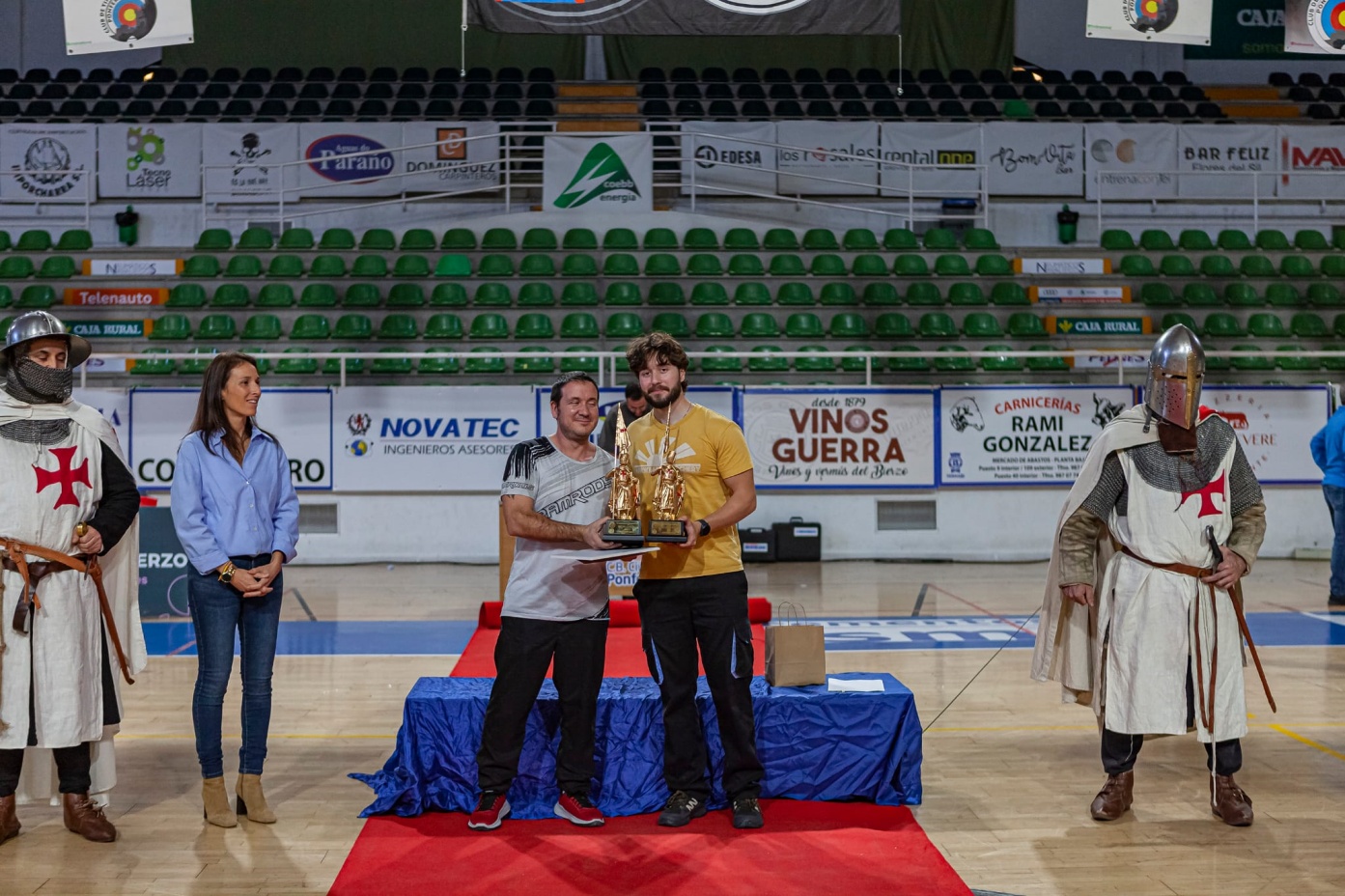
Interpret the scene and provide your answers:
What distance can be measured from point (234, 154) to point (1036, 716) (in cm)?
1440

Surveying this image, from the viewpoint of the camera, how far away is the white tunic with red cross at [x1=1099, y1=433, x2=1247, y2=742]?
173 inches

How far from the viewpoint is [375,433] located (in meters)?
11.5

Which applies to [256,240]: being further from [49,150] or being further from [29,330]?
[29,330]

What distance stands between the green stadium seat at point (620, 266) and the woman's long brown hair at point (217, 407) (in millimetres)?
10120

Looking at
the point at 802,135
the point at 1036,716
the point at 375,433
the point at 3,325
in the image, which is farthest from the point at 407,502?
the point at 802,135

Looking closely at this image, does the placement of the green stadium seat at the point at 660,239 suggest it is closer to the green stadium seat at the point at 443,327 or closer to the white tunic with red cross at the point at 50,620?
the green stadium seat at the point at 443,327

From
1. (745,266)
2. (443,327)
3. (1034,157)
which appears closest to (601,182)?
(745,266)

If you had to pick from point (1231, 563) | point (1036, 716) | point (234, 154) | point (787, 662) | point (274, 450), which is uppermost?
point (234, 154)

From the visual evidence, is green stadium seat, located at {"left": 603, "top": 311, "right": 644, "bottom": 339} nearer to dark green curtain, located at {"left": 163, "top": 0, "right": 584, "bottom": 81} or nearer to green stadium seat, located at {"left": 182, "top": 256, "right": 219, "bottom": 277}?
green stadium seat, located at {"left": 182, "top": 256, "right": 219, "bottom": 277}

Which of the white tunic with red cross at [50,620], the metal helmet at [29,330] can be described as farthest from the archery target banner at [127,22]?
the white tunic with red cross at [50,620]

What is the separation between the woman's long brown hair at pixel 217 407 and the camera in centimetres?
432

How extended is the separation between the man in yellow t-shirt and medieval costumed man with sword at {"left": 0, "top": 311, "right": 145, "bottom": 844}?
199 cm

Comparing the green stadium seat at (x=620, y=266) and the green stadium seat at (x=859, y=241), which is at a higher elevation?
the green stadium seat at (x=859, y=241)

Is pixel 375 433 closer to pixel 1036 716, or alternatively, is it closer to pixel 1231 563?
pixel 1036 716
